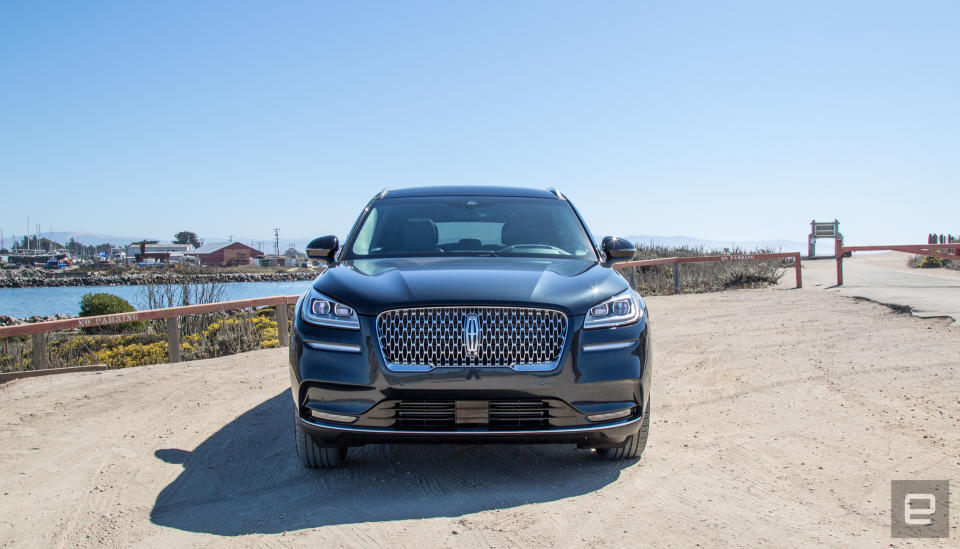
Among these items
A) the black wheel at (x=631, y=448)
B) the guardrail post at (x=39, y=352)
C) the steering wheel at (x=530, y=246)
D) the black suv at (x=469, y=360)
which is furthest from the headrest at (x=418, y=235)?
the guardrail post at (x=39, y=352)

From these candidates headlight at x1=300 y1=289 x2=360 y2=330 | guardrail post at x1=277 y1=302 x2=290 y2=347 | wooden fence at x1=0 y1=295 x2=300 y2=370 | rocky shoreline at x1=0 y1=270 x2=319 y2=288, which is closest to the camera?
headlight at x1=300 y1=289 x2=360 y2=330

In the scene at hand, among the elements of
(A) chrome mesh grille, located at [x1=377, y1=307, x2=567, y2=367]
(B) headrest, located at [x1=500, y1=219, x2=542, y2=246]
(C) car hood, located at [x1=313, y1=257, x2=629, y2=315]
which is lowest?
(A) chrome mesh grille, located at [x1=377, y1=307, x2=567, y2=367]

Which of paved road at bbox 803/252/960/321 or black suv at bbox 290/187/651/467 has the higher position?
black suv at bbox 290/187/651/467

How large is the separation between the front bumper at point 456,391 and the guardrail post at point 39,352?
6.14 metres

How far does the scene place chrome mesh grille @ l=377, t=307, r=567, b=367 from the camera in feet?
12.5

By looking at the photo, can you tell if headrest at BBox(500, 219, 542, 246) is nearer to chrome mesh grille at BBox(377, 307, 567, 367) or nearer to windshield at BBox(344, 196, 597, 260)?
windshield at BBox(344, 196, 597, 260)

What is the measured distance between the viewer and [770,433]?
5230mm

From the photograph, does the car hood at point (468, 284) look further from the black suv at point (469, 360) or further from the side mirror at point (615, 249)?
the side mirror at point (615, 249)

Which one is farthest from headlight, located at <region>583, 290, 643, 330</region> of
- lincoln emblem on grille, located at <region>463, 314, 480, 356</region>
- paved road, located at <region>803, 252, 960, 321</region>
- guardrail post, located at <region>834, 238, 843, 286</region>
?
guardrail post, located at <region>834, 238, 843, 286</region>

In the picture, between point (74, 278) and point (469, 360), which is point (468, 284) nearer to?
point (469, 360)

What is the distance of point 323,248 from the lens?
522 cm

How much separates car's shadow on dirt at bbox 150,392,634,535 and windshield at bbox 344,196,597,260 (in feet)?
4.39

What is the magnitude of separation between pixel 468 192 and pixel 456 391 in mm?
2456

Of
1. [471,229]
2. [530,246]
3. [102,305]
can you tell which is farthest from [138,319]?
[102,305]
